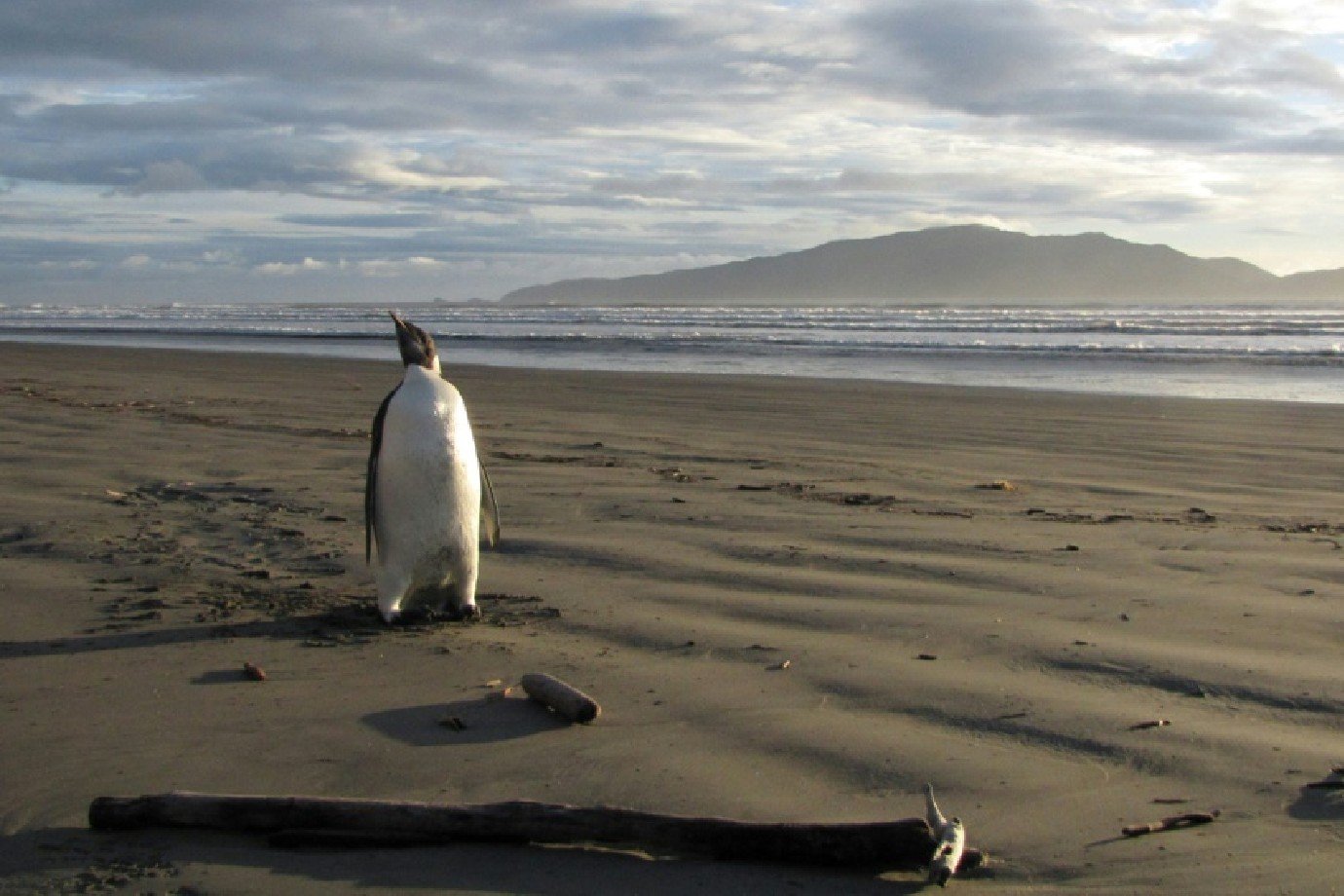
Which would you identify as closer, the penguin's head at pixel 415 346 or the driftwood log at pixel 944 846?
the driftwood log at pixel 944 846

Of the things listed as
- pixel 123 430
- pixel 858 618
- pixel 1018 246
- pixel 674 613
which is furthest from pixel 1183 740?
pixel 1018 246

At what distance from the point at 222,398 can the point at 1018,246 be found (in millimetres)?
197155

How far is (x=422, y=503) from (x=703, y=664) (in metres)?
1.41

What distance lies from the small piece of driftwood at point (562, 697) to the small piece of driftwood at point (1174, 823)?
150 cm

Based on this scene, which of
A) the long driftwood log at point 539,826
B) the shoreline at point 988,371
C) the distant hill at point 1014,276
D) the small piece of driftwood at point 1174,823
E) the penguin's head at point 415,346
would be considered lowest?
the small piece of driftwood at point 1174,823

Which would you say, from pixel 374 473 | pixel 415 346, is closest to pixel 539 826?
pixel 374 473

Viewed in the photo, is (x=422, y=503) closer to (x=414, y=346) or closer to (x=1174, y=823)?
(x=414, y=346)

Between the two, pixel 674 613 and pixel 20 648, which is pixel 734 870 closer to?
pixel 674 613

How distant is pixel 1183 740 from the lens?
137 inches

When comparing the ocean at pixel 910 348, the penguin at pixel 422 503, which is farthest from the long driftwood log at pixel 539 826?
the ocean at pixel 910 348

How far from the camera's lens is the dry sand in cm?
282

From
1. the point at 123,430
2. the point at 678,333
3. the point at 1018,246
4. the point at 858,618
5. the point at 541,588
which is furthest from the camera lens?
the point at 1018,246

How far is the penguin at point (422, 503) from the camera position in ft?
16.1

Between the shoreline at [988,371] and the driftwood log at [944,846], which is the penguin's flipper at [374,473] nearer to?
the driftwood log at [944,846]
